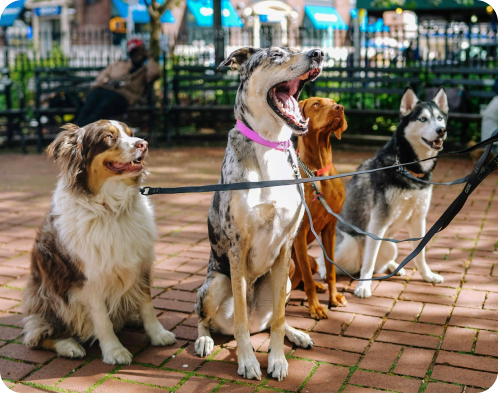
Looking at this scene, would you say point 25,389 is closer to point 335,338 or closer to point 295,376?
point 295,376

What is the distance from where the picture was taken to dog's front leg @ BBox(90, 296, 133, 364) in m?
3.21

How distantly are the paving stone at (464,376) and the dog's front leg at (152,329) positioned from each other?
1652mm

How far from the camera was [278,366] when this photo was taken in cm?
303

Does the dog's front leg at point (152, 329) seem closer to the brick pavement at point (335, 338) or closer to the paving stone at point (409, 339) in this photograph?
the brick pavement at point (335, 338)

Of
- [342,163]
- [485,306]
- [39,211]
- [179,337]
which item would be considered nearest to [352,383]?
[179,337]

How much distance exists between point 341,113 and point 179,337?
1949 mm

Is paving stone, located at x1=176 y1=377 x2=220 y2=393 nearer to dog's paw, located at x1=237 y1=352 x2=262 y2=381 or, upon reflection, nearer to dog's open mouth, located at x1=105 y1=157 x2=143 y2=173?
dog's paw, located at x1=237 y1=352 x2=262 y2=381

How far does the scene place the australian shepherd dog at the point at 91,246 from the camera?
313 centimetres

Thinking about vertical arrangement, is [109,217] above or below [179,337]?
above

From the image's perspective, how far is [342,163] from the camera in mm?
9242

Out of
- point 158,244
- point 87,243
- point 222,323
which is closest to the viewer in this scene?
point 87,243

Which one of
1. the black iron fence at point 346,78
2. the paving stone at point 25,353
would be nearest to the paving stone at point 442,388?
the paving stone at point 25,353

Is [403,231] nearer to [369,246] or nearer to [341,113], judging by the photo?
[369,246]

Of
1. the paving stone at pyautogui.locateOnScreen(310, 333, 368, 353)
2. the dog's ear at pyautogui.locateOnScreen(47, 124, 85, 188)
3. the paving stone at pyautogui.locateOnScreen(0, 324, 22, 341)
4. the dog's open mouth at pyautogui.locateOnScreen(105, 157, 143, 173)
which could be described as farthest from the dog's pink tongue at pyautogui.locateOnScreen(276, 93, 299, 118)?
the paving stone at pyautogui.locateOnScreen(0, 324, 22, 341)
